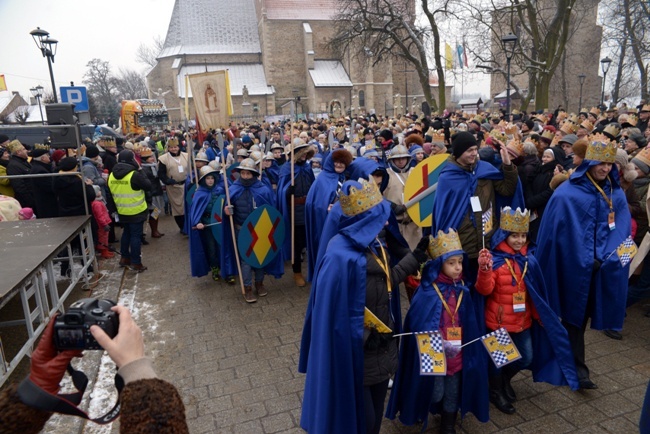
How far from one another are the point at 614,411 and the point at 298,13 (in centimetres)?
5649

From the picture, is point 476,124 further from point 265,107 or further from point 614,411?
point 265,107

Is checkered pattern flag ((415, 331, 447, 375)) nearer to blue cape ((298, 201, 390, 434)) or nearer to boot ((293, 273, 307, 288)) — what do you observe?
blue cape ((298, 201, 390, 434))

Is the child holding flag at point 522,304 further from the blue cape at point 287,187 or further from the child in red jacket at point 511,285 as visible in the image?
the blue cape at point 287,187

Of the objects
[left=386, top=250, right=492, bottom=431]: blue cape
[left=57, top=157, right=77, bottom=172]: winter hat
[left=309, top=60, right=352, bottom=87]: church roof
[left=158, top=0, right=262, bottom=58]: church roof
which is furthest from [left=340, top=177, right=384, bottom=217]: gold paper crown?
[left=158, top=0, right=262, bottom=58]: church roof

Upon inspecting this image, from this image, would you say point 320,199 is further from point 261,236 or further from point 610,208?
point 610,208

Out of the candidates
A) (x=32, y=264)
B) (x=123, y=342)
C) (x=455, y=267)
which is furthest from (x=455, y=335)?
(x=32, y=264)

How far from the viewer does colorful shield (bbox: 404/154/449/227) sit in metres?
5.65

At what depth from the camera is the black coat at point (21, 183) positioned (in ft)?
28.8

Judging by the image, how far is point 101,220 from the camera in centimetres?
827

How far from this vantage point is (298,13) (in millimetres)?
54688

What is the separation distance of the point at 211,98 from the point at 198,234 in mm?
2020

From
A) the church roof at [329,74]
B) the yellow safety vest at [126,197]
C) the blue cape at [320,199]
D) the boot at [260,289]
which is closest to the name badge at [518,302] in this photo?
the blue cape at [320,199]

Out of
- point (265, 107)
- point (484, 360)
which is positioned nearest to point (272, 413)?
point (484, 360)

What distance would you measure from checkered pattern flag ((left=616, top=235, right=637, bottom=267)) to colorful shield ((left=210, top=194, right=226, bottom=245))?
4926 mm
